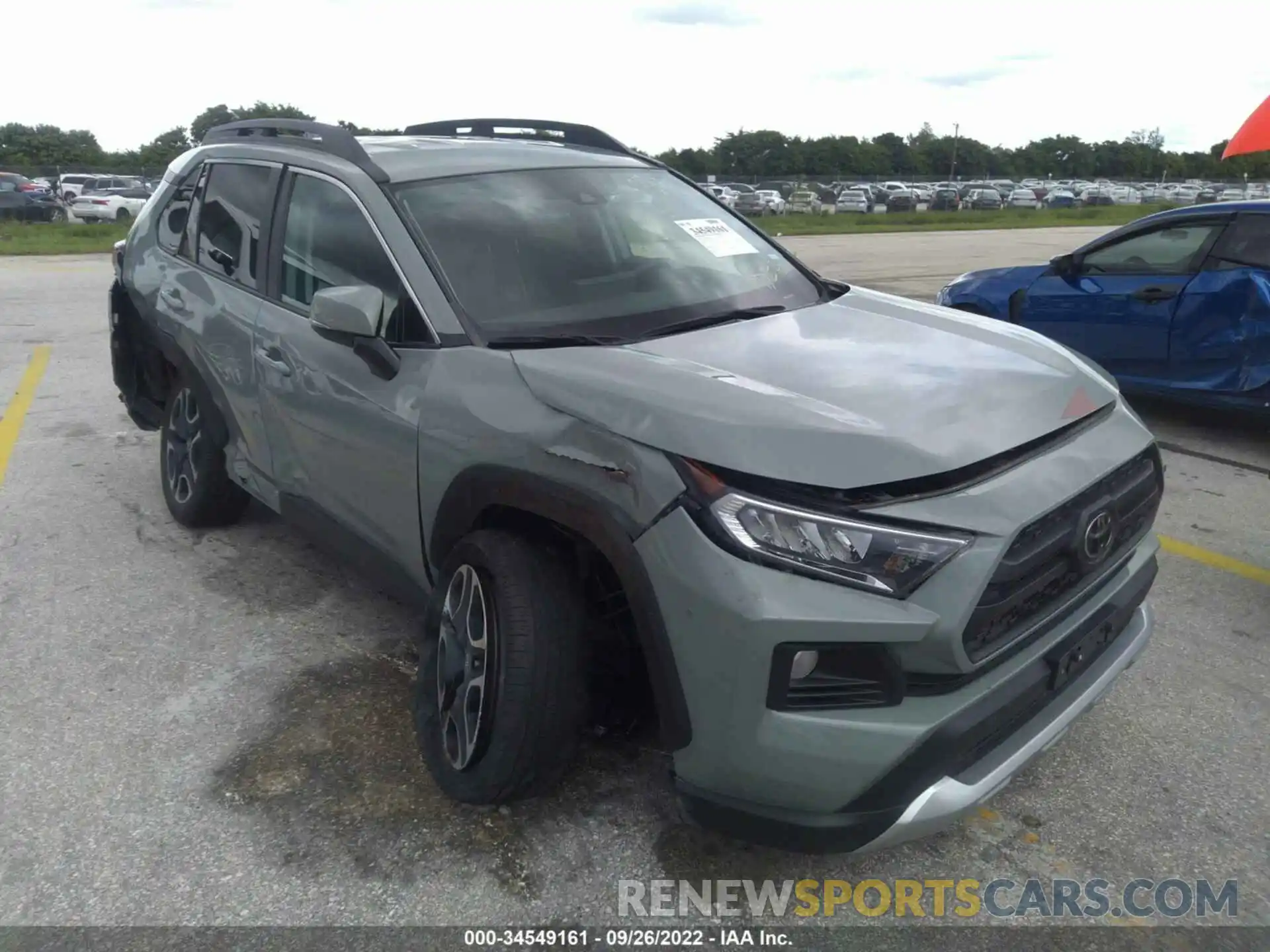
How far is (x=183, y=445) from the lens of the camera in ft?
15.9

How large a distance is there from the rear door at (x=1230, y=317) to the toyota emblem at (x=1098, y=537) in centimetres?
423

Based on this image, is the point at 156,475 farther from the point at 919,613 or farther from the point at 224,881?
the point at 919,613

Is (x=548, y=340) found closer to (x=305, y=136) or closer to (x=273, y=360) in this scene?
(x=273, y=360)

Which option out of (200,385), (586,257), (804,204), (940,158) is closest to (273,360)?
(200,385)

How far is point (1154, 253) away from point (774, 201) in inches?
1569

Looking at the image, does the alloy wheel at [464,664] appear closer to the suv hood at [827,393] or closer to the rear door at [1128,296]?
the suv hood at [827,393]

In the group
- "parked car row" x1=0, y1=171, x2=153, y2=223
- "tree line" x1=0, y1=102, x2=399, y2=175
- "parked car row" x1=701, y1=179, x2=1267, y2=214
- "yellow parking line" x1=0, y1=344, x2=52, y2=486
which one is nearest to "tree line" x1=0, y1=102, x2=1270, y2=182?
"tree line" x1=0, y1=102, x2=399, y2=175

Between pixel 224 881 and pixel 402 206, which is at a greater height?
pixel 402 206

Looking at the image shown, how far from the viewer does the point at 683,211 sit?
156 inches

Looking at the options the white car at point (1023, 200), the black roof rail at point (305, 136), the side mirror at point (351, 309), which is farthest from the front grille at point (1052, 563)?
the white car at point (1023, 200)

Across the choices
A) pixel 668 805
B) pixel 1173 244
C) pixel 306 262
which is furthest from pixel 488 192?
pixel 1173 244

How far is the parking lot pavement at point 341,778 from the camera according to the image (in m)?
2.61

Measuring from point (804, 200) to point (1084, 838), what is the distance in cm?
4609

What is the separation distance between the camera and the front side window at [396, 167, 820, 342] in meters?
3.15
